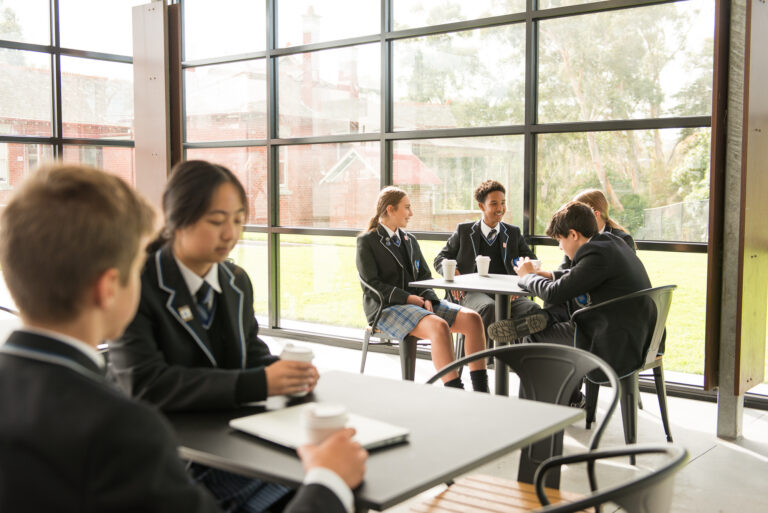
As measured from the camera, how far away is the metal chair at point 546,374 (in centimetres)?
195

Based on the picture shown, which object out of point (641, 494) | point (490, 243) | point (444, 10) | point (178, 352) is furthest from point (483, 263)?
point (641, 494)

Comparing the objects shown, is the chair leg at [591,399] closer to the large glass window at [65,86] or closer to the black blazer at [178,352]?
→ the black blazer at [178,352]

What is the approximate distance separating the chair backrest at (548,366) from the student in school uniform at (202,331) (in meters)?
0.55

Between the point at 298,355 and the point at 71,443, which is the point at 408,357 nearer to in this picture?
the point at 298,355

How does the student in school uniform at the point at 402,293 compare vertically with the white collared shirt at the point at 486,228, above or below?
below

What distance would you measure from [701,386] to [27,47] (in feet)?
18.9

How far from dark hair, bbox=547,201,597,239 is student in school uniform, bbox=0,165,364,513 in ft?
9.03

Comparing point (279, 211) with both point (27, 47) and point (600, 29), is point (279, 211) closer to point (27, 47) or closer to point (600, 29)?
point (27, 47)

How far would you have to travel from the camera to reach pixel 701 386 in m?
4.54

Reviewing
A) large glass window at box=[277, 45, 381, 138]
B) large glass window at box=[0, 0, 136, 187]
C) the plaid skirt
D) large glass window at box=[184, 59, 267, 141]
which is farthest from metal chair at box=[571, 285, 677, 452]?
large glass window at box=[0, 0, 136, 187]

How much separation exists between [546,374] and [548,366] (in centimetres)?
2

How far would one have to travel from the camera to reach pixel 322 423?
4.18 feet

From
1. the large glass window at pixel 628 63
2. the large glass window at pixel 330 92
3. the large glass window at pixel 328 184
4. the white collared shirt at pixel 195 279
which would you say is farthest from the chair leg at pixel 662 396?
the large glass window at pixel 330 92

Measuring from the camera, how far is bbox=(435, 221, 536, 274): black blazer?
481 cm
